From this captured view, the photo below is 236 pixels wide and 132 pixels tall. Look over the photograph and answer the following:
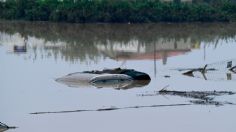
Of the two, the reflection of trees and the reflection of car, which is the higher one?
the reflection of car

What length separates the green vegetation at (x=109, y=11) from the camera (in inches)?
1086

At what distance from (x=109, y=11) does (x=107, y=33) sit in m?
3.97

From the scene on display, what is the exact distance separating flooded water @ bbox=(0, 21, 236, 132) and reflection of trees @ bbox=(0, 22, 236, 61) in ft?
0.28

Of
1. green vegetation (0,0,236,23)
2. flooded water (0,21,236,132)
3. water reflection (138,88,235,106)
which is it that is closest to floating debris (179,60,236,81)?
flooded water (0,21,236,132)

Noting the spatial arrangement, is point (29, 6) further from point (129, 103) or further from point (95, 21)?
point (129, 103)

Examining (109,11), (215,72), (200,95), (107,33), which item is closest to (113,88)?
(200,95)

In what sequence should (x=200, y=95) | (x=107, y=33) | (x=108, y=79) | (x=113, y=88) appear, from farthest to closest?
(x=107, y=33) < (x=108, y=79) < (x=113, y=88) < (x=200, y=95)

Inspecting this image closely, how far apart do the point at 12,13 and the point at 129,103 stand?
1914cm

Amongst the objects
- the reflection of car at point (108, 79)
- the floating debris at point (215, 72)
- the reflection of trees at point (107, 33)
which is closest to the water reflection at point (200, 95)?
the reflection of car at point (108, 79)

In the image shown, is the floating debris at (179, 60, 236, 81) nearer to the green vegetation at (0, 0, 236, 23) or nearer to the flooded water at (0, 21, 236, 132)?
the flooded water at (0, 21, 236, 132)

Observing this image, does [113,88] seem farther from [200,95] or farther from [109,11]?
[109,11]

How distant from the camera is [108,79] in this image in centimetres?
1196

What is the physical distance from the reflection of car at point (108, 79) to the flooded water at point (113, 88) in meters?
0.11

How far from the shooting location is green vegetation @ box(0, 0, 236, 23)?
27.6m
